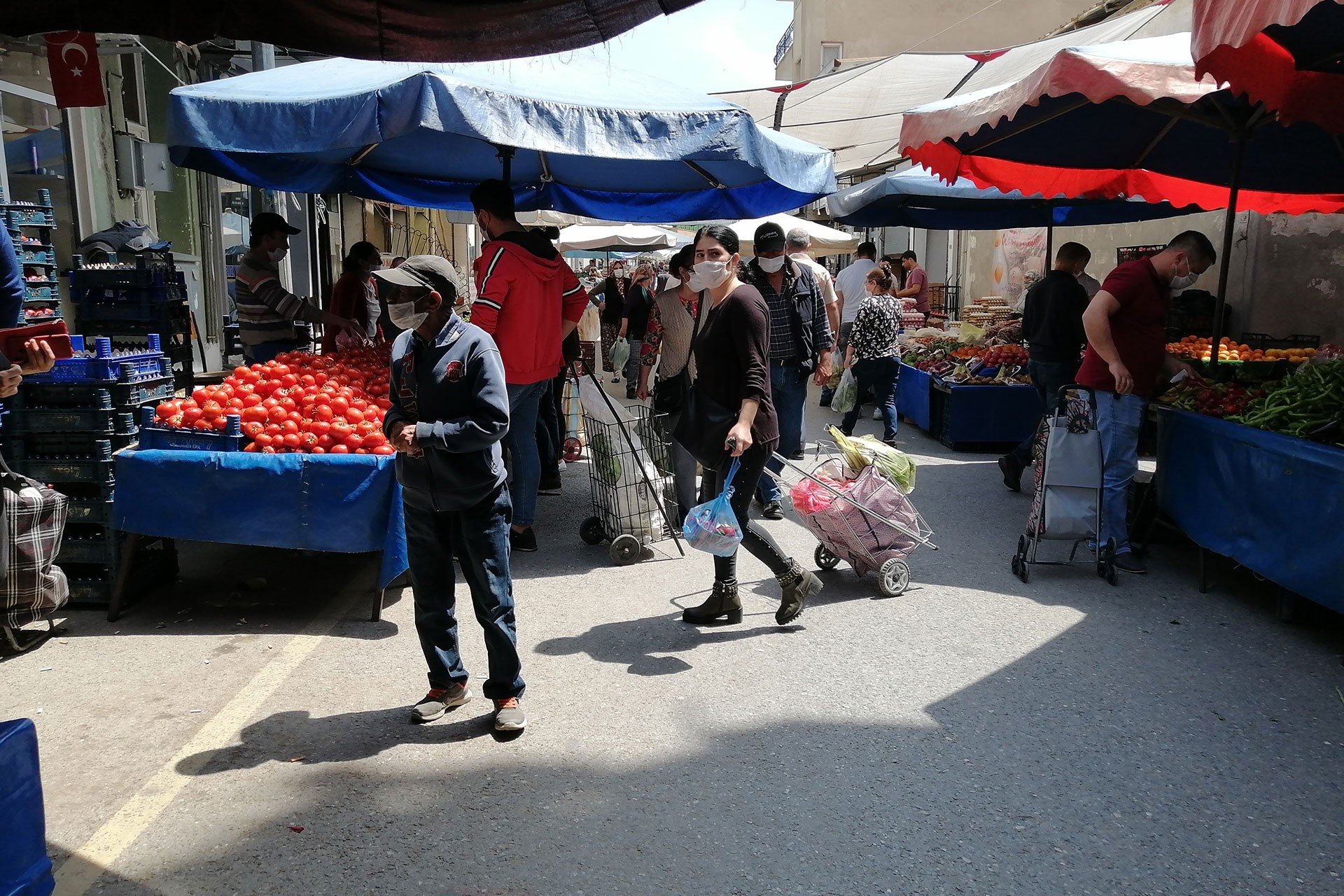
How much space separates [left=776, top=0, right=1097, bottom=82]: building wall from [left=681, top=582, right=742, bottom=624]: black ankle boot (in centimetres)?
2882

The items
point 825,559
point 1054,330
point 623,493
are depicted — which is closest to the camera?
point 825,559

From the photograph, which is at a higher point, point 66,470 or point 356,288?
point 356,288

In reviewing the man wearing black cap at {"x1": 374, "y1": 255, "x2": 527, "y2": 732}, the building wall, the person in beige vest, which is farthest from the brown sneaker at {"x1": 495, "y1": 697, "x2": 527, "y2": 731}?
the building wall

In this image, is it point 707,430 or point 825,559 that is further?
point 825,559

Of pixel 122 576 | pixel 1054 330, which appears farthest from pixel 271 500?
pixel 1054 330

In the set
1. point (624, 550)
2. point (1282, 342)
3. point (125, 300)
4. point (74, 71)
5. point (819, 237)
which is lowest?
point (624, 550)

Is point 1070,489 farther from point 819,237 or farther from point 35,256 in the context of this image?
point 819,237

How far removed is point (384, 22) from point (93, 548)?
3.66m

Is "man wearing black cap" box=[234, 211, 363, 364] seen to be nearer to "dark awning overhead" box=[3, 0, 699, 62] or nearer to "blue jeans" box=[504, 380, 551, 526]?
"blue jeans" box=[504, 380, 551, 526]

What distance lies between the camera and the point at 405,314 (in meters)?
3.86

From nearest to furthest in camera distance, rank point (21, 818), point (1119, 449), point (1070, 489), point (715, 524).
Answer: point (21, 818), point (715, 524), point (1070, 489), point (1119, 449)

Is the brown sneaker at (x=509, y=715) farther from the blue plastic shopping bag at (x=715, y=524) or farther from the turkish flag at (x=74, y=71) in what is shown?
the turkish flag at (x=74, y=71)

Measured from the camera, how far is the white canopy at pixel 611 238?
20.5m

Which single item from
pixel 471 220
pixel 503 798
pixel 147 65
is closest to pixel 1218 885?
pixel 503 798
